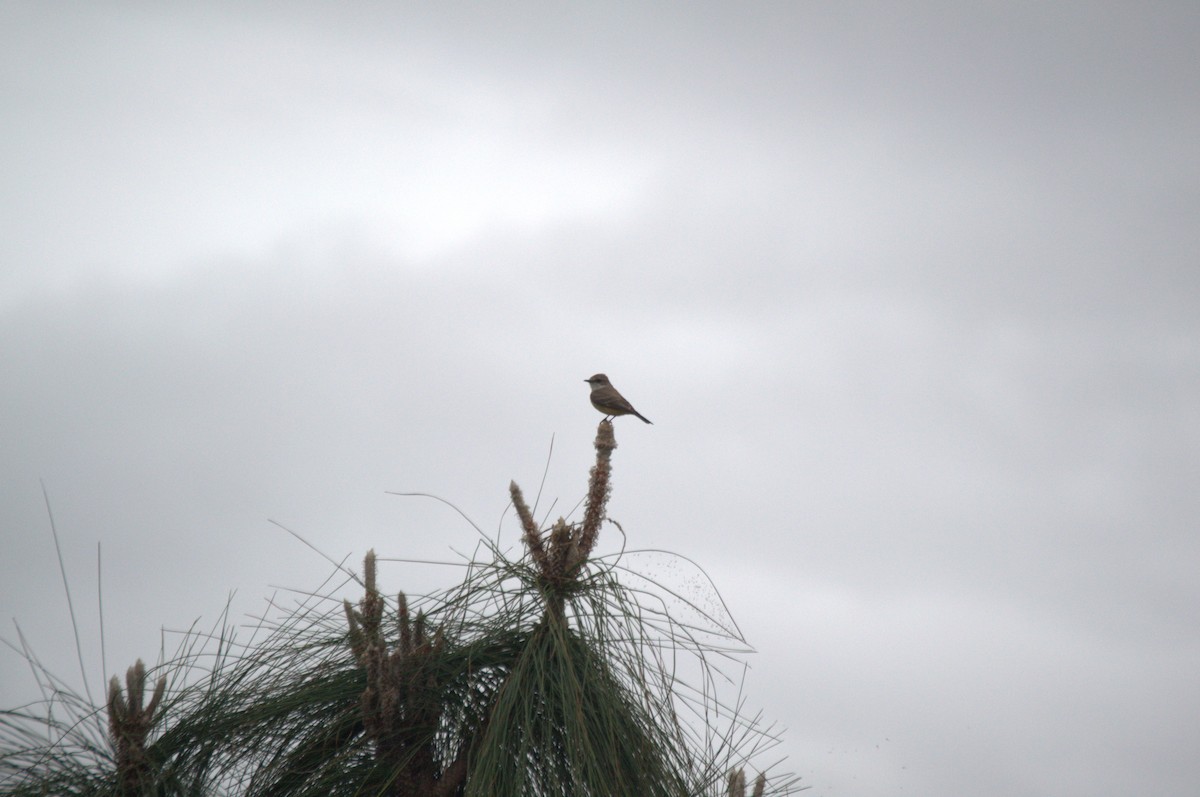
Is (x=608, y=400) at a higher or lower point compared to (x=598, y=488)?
higher

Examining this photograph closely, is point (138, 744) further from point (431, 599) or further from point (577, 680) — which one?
point (577, 680)

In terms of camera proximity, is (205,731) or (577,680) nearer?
(577,680)

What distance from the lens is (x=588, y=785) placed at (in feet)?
11.5

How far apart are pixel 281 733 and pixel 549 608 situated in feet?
3.95

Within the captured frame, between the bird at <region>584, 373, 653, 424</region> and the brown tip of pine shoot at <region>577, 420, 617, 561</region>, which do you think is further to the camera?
the bird at <region>584, 373, 653, 424</region>

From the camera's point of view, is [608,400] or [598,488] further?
[608,400]

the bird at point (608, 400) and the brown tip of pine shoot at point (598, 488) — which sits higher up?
the bird at point (608, 400)

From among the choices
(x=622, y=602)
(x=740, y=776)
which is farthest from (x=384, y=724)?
(x=740, y=776)

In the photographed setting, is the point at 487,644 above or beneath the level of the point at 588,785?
above

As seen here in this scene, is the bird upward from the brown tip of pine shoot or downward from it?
upward

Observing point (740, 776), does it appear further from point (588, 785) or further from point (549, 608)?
point (549, 608)

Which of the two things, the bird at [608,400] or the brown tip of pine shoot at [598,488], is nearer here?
the brown tip of pine shoot at [598,488]

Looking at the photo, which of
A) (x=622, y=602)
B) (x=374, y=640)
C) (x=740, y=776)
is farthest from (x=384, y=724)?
(x=740, y=776)

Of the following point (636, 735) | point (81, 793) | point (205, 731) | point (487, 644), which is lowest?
point (81, 793)
